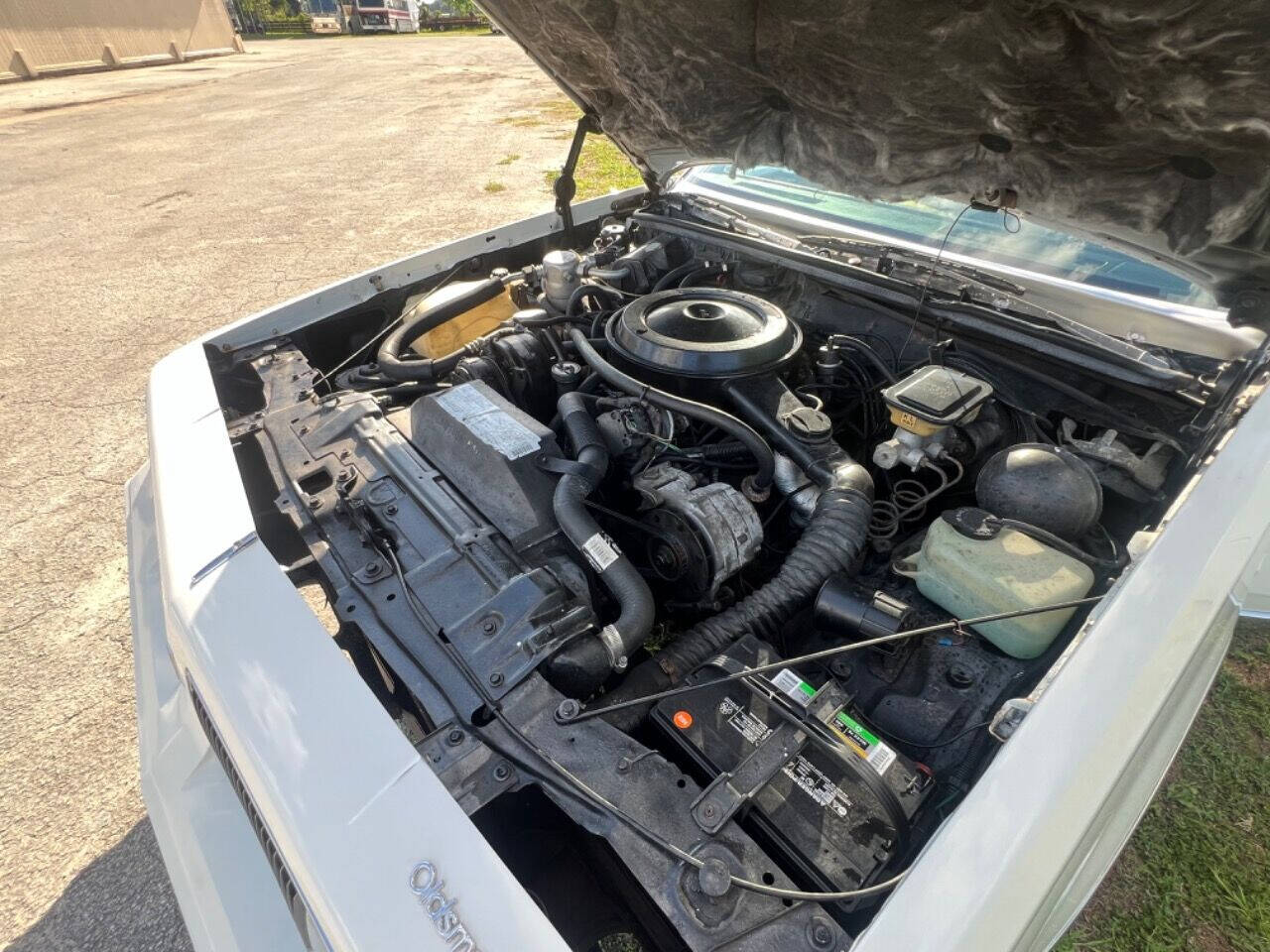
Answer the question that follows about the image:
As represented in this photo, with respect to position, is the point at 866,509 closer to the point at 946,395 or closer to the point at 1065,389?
the point at 946,395

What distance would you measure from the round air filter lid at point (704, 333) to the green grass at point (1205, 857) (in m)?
1.61

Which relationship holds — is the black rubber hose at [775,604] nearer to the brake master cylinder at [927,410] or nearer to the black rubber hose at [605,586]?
the black rubber hose at [605,586]

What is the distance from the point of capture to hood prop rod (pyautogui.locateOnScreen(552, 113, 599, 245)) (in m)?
2.31

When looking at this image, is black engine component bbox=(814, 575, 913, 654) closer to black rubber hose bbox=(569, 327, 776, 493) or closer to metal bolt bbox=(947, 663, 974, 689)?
metal bolt bbox=(947, 663, 974, 689)

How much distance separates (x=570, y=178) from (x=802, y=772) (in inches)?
90.3

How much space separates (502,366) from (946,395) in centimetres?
125

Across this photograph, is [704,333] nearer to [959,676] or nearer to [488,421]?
[488,421]

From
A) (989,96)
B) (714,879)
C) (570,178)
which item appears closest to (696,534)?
(714,879)

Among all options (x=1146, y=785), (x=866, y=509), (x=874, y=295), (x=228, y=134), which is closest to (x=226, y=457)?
(x=866, y=509)

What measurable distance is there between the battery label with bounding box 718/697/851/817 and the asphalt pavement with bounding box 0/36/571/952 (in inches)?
59.7

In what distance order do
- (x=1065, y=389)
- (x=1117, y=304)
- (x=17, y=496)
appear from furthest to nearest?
(x=17, y=496) → (x=1117, y=304) → (x=1065, y=389)

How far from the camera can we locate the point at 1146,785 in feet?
4.50

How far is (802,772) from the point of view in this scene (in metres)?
1.13

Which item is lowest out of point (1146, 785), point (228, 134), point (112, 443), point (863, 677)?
point (228, 134)
